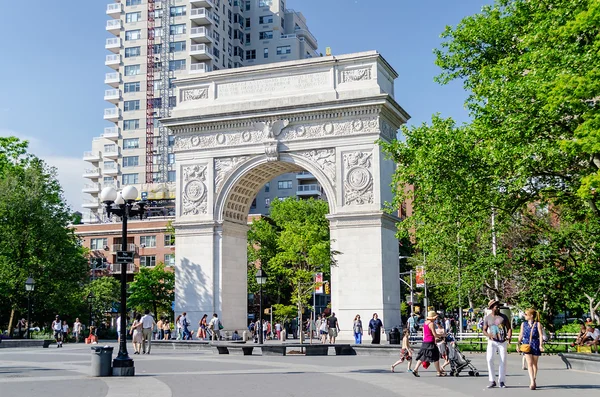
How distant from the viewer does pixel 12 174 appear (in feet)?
163

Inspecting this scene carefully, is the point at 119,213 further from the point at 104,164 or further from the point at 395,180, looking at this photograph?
the point at 104,164

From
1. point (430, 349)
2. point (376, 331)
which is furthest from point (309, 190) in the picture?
point (430, 349)

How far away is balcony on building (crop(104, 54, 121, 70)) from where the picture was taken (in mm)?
90938

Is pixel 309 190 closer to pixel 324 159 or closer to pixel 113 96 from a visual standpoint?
pixel 113 96

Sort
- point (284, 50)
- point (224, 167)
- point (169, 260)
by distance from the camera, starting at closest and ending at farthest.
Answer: point (224, 167) → point (169, 260) → point (284, 50)

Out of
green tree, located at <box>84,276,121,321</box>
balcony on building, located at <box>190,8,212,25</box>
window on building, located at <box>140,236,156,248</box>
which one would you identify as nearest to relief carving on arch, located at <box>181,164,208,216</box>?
green tree, located at <box>84,276,121,321</box>

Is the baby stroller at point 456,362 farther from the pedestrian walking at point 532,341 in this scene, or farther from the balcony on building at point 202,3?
the balcony on building at point 202,3

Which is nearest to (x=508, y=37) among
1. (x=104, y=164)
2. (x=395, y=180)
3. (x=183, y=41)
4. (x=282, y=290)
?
(x=395, y=180)

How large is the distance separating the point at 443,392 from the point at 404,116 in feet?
92.8

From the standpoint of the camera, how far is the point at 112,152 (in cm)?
9081

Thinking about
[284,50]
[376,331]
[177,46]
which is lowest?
[376,331]

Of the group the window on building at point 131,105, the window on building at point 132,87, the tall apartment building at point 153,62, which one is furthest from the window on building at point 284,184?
the window on building at point 132,87

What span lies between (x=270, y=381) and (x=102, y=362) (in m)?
4.67

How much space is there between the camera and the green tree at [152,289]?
212 ft
